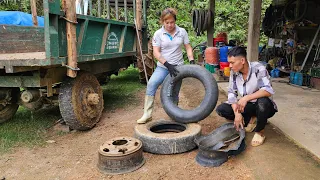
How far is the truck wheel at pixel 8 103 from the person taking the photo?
453cm

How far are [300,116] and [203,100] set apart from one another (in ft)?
5.38

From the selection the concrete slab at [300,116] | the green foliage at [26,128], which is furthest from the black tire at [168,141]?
the green foliage at [26,128]

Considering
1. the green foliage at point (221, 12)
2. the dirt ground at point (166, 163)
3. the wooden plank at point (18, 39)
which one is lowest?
the dirt ground at point (166, 163)

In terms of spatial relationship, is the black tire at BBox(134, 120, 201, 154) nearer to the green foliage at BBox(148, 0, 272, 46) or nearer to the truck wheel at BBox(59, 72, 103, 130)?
the truck wheel at BBox(59, 72, 103, 130)

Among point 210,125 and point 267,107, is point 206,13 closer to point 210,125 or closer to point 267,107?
point 210,125

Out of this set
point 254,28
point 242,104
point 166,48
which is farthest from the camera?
point 254,28

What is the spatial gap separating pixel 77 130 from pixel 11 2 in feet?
28.5

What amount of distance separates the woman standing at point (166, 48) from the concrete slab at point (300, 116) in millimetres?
1618

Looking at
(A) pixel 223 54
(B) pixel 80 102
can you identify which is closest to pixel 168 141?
(B) pixel 80 102

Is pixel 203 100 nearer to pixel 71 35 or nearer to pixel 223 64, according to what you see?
pixel 71 35

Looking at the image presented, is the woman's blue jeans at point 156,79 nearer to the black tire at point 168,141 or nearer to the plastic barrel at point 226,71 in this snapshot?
the black tire at point 168,141

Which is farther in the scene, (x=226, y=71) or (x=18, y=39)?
(x=226, y=71)

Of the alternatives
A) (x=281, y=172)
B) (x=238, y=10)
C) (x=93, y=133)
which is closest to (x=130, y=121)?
(x=93, y=133)

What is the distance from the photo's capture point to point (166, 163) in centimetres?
332
